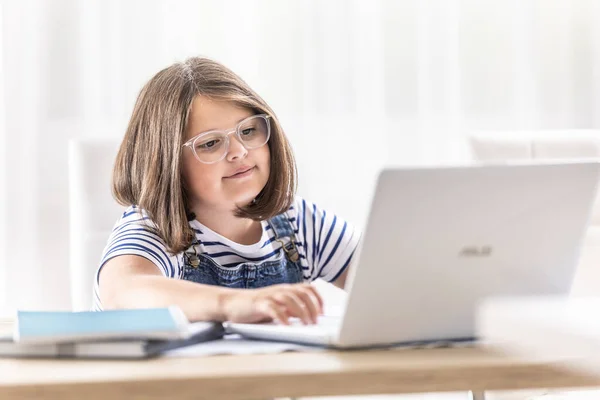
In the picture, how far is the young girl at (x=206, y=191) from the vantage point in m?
1.44

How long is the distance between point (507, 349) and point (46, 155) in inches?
73.8

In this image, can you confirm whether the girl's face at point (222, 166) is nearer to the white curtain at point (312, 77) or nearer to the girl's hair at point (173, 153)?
the girl's hair at point (173, 153)

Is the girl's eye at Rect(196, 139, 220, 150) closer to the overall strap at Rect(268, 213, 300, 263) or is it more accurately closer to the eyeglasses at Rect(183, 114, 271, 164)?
the eyeglasses at Rect(183, 114, 271, 164)

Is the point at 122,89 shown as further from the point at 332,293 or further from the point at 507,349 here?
the point at 507,349

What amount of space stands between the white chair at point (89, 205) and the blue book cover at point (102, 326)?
923mm

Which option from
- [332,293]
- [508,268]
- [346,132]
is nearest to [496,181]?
[508,268]

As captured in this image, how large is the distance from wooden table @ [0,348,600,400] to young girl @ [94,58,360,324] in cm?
55

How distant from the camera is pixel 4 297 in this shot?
2451 millimetres

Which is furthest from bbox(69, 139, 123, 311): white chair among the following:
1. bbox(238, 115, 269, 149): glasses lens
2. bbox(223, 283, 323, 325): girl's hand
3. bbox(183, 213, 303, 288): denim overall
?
bbox(223, 283, 323, 325): girl's hand

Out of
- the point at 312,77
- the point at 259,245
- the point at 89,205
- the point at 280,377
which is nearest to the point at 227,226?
the point at 259,245

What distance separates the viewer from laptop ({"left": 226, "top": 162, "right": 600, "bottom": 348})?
2.61 feet

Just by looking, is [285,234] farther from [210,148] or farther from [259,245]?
[210,148]

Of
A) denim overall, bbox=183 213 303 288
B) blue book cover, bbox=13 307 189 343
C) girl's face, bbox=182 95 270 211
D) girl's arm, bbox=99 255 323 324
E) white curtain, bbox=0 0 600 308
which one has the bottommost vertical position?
blue book cover, bbox=13 307 189 343

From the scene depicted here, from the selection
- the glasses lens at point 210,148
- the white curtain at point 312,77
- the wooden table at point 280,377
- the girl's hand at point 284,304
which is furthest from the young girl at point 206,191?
the white curtain at point 312,77
